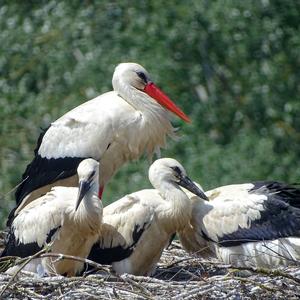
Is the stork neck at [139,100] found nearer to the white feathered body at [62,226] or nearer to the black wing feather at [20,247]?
the white feathered body at [62,226]

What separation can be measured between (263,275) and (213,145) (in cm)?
460

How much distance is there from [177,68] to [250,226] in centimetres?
421

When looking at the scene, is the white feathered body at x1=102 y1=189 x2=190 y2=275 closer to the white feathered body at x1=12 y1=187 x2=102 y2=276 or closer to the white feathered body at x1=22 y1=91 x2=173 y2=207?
the white feathered body at x1=12 y1=187 x2=102 y2=276

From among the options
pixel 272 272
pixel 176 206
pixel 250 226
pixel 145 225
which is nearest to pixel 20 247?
pixel 145 225

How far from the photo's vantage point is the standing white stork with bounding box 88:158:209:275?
11953mm

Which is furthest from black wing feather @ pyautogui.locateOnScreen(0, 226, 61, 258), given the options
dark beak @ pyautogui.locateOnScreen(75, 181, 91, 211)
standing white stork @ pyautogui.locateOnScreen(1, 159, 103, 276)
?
dark beak @ pyautogui.locateOnScreen(75, 181, 91, 211)

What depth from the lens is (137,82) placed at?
13141 millimetres

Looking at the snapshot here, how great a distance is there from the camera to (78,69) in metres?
15.9

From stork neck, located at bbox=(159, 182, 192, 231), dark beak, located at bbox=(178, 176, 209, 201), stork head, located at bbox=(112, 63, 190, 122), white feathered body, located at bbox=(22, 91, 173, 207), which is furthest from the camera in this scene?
stork head, located at bbox=(112, 63, 190, 122)

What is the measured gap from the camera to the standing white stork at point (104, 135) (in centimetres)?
1279

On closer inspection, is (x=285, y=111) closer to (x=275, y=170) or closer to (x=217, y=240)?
(x=275, y=170)

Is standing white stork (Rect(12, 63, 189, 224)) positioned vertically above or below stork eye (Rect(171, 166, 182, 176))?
above

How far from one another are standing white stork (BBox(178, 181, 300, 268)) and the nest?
942 mm

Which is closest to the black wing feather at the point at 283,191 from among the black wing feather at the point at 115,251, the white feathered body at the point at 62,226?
the black wing feather at the point at 115,251
